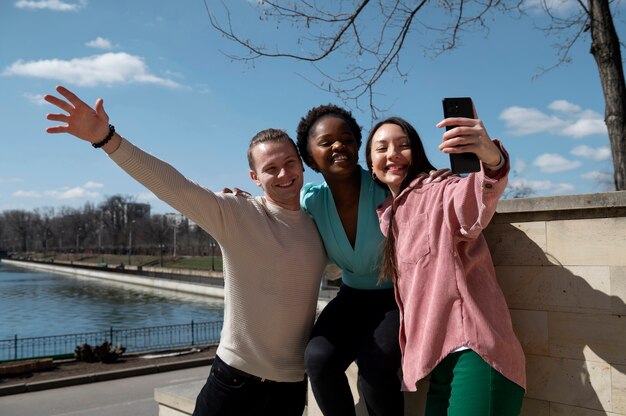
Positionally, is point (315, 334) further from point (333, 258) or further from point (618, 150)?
point (618, 150)

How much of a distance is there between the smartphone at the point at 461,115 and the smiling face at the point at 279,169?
108cm

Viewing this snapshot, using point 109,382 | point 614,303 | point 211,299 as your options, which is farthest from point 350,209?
point 211,299

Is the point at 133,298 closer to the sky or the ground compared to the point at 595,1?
closer to the ground

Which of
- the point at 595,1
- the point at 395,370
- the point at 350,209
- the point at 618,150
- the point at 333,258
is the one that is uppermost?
the point at 595,1

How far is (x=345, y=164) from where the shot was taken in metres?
3.12

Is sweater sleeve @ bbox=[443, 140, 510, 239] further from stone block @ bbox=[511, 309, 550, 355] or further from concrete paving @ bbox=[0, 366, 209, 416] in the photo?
concrete paving @ bbox=[0, 366, 209, 416]

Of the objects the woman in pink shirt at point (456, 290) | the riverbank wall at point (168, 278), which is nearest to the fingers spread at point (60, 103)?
the woman in pink shirt at point (456, 290)

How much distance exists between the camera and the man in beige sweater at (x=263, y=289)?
291cm

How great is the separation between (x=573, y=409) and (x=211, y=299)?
4338cm

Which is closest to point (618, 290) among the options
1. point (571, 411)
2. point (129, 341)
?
point (571, 411)

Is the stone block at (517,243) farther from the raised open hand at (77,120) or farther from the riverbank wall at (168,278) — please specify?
the riverbank wall at (168,278)

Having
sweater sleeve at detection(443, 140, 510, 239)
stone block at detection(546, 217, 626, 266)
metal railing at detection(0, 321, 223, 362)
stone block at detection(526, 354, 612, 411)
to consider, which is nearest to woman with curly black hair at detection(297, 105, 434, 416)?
sweater sleeve at detection(443, 140, 510, 239)

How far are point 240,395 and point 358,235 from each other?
104cm

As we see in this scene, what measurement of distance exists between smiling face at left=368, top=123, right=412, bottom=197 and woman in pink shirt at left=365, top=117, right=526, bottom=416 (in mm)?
116
